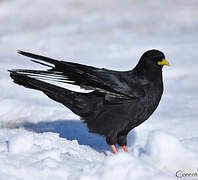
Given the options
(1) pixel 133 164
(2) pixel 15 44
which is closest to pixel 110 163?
(1) pixel 133 164

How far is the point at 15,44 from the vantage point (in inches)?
414

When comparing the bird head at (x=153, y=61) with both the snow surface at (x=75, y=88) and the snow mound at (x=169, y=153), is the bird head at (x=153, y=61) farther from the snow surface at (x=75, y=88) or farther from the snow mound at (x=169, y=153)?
the snow mound at (x=169, y=153)

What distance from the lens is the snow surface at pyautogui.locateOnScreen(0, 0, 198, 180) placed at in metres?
3.88

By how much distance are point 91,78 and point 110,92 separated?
0.28 meters

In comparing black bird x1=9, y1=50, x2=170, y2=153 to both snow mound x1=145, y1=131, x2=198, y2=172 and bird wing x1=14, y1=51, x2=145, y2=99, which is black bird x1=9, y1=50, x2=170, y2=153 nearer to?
bird wing x1=14, y1=51, x2=145, y2=99

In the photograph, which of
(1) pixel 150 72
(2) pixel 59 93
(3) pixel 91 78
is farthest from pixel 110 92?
(2) pixel 59 93

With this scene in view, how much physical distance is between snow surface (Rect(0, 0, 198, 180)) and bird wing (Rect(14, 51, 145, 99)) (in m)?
0.52

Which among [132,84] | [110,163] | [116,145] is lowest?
[116,145]

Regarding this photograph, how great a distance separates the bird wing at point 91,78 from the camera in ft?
15.5

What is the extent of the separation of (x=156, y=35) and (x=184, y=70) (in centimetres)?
302

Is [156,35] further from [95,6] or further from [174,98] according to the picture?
[174,98]

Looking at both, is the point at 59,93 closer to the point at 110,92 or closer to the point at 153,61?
the point at 110,92

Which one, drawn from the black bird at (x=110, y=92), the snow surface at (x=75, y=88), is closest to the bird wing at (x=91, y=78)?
the black bird at (x=110, y=92)

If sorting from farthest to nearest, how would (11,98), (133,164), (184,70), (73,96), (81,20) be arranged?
1. (81,20)
2. (184,70)
3. (11,98)
4. (73,96)
5. (133,164)
